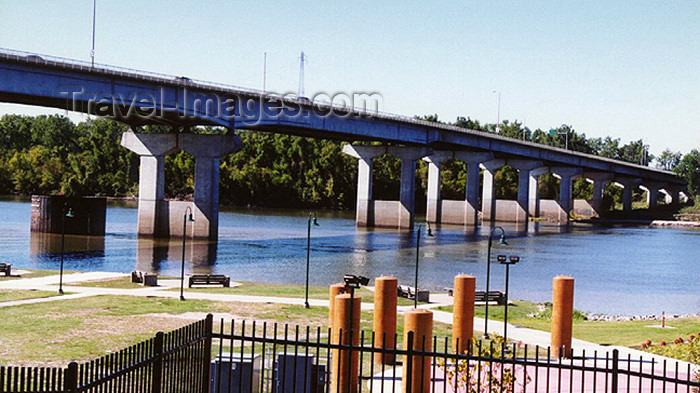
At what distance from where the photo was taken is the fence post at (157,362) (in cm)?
1041

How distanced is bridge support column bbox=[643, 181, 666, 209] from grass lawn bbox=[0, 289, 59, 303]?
516 feet

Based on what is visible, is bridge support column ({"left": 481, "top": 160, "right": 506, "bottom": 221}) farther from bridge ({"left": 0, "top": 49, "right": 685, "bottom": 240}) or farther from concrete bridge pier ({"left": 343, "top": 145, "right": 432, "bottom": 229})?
concrete bridge pier ({"left": 343, "top": 145, "right": 432, "bottom": 229})

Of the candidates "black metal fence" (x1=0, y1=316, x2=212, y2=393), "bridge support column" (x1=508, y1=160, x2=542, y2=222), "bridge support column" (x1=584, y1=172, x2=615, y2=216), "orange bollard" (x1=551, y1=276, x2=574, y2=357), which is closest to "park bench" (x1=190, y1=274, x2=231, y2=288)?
"orange bollard" (x1=551, y1=276, x2=574, y2=357)

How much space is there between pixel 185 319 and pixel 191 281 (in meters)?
11.5

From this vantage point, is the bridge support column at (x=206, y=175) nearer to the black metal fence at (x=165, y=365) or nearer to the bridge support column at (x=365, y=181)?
the bridge support column at (x=365, y=181)

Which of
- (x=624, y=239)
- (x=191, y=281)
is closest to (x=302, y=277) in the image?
(x=191, y=281)

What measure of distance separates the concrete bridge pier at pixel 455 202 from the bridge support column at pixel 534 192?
24.0 meters

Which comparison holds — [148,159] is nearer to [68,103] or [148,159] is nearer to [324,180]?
[68,103]

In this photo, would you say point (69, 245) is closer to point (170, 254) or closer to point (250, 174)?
point (170, 254)

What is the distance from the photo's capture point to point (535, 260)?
6819 centimetres

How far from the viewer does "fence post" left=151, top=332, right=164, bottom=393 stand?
34.2ft

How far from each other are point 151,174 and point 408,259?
92.0 feet

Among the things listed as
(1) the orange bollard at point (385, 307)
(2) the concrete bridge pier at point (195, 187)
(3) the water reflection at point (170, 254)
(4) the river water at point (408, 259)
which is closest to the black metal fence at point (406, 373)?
(1) the orange bollard at point (385, 307)

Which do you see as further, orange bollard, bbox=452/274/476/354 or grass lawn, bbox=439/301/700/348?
grass lawn, bbox=439/301/700/348
